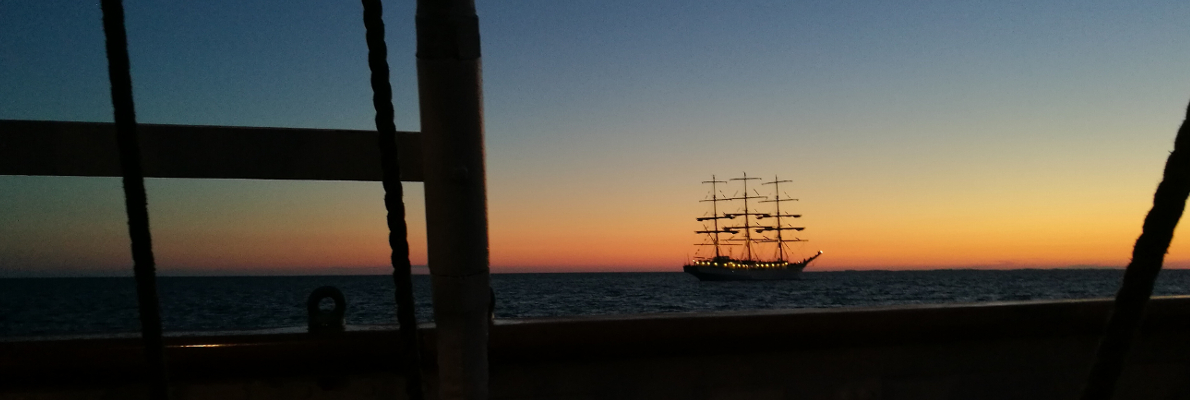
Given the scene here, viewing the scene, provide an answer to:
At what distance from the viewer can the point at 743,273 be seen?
73438 millimetres

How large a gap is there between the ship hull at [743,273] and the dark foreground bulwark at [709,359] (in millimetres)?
72266

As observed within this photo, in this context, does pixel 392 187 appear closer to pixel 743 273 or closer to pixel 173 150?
pixel 173 150

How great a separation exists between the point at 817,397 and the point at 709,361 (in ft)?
1.11

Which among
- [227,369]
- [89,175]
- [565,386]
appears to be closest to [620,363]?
[565,386]

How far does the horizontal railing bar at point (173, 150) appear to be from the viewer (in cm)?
135

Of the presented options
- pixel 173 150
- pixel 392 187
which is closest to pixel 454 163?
pixel 392 187

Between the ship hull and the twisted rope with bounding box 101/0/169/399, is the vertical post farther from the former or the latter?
the ship hull

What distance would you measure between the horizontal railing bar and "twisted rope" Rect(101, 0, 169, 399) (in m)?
A: 0.71

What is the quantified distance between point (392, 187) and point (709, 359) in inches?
49.8

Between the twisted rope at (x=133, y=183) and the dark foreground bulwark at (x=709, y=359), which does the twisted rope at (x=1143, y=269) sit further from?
the dark foreground bulwark at (x=709, y=359)

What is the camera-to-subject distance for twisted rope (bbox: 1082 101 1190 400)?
549 mm

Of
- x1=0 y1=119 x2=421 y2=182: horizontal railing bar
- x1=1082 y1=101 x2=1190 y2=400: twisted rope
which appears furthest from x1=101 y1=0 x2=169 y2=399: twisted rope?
x1=1082 y1=101 x2=1190 y2=400: twisted rope

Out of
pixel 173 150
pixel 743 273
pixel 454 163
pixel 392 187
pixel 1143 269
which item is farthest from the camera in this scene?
pixel 743 273

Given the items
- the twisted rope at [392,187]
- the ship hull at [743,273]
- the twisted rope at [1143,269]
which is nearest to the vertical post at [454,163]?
the twisted rope at [392,187]
